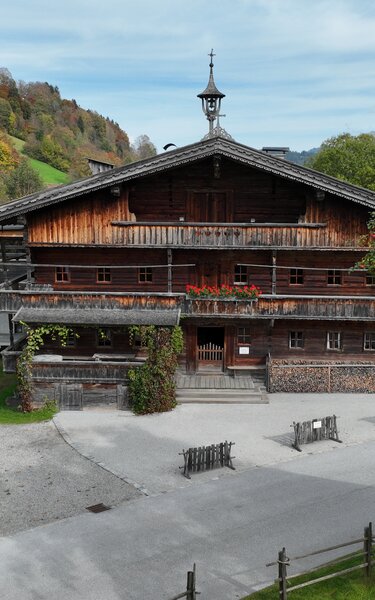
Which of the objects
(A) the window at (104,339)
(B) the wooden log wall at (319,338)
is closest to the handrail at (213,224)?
(B) the wooden log wall at (319,338)

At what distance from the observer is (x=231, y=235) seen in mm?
30547

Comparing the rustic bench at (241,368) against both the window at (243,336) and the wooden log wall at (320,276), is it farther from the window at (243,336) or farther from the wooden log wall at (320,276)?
the wooden log wall at (320,276)

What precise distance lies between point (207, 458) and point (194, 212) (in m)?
14.2

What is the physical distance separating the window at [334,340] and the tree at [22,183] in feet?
199

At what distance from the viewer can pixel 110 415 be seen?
27.6m

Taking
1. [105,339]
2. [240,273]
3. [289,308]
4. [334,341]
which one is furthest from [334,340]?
[105,339]

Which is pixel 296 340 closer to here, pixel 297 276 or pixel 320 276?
pixel 297 276

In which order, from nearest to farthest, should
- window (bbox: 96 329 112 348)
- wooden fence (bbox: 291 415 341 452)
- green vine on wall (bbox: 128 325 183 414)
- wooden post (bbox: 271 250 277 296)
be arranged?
1. wooden fence (bbox: 291 415 341 452)
2. green vine on wall (bbox: 128 325 183 414)
3. wooden post (bbox: 271 250 277 296)
4. window (bbox: 96 329 112 348)

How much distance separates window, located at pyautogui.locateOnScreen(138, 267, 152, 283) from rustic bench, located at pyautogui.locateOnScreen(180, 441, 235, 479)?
41.2 ft

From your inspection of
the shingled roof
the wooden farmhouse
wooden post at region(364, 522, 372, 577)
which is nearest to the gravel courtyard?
the wooden farmhouse

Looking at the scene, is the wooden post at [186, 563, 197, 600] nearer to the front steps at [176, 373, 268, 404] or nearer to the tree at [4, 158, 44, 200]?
the front steps at [176, 373, 268, 404]

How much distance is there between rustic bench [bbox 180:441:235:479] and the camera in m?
21.3

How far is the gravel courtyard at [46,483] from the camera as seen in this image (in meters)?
18.7

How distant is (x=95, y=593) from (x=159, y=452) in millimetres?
9123
